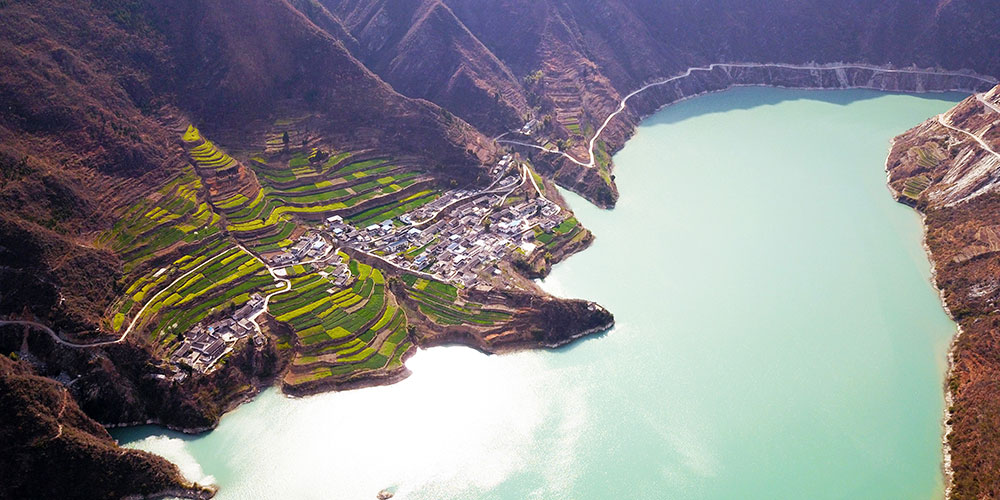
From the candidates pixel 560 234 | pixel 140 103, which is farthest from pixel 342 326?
pixel 140 103

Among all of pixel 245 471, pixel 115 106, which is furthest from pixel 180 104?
pixel 245 471

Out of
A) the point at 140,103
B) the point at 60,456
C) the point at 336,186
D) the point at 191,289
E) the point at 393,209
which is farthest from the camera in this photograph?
the point at 336,186

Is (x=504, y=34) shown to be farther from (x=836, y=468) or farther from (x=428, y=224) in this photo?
(x=836, y=468)

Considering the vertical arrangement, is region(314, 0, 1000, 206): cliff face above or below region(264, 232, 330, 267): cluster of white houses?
above

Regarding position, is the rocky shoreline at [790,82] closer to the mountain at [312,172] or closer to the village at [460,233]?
the mountain at [312,172]

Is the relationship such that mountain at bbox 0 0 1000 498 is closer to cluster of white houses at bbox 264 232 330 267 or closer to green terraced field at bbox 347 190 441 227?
green terraced field at bbox 347 190 441 227

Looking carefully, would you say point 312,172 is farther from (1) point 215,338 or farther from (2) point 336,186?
(1) point 215,338

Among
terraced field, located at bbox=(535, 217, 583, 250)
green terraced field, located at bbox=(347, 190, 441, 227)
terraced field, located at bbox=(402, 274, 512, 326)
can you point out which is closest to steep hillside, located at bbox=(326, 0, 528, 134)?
green terraced field, located at bbox=(347, 190, 441, 227)
